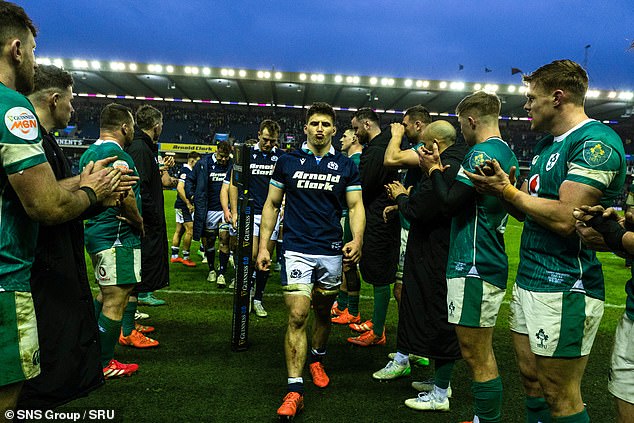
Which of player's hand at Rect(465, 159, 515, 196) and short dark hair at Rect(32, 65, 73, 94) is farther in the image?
short dark hair at Rect(32, 65, 73, 94)

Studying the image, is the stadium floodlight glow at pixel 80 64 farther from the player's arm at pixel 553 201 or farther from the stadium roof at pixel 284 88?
the player's arm at pixel 553 201

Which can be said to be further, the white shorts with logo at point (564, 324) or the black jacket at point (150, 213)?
the black jacket at point (150, 213)

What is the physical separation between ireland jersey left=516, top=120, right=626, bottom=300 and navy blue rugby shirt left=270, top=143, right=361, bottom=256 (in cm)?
169

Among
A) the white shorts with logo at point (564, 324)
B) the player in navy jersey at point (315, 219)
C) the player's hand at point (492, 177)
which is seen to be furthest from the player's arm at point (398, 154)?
the white shorts with logo at point (564, 324)

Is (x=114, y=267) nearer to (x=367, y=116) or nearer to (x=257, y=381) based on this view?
(x=257, y=381)

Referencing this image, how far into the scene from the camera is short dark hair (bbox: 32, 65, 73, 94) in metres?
2.72

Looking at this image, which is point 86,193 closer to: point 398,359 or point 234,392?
point 234,392

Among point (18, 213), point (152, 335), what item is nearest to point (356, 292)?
point (152, 335)

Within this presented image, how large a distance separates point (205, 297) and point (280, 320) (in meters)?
1.55

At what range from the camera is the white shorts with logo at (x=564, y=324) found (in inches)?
89.3

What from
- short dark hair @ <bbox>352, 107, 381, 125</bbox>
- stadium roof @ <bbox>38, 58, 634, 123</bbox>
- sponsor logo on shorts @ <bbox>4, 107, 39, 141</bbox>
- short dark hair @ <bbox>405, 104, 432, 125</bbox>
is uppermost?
stadium roof @ <bbox>38, 58, 634, 123</bbox>

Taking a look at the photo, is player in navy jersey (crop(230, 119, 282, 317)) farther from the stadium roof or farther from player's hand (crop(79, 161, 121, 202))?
the stadium roof

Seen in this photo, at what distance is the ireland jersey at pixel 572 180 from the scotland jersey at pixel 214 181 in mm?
6448

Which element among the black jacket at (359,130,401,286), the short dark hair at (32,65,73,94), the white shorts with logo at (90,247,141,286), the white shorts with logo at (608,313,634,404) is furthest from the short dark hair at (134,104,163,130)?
the white shorts with logo at (608,313,634,404)
